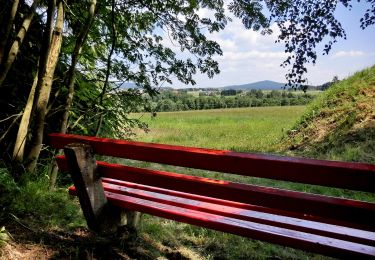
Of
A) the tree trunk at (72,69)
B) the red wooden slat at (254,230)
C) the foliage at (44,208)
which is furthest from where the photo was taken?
the tree trunk at (72,69)

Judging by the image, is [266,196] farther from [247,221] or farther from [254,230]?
[247,221]

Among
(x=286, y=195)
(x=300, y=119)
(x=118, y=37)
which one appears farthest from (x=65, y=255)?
(x=300, y=119)

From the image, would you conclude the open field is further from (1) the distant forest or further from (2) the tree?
(1) the distant forest

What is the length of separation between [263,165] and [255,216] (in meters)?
0.90

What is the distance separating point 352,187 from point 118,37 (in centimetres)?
547

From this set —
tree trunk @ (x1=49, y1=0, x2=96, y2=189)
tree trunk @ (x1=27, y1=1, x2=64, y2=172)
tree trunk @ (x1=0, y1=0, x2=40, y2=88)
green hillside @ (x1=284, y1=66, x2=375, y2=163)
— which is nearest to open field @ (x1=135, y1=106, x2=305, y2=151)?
green hillside @ (x1=284, y1=66, x2=375, y2=163)

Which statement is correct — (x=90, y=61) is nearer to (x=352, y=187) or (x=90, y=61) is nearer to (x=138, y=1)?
(x=138, y=1)

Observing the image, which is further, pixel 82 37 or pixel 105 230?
pixel 82 37

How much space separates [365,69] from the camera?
14.1 meters

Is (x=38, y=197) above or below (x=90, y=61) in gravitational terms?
below

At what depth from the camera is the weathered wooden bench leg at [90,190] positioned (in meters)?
2.87

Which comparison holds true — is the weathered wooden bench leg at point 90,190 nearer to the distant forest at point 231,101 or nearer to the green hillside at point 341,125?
the green hillside at point 341,125

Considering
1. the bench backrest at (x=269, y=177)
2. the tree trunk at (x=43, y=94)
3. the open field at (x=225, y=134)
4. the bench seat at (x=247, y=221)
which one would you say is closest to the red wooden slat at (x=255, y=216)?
the bench seat at (x=247, y=221)

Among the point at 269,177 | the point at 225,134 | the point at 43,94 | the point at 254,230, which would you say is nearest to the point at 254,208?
the point at 254,230
